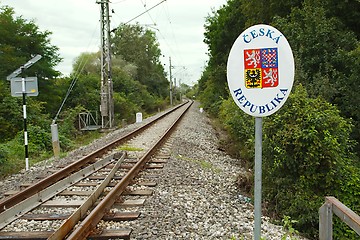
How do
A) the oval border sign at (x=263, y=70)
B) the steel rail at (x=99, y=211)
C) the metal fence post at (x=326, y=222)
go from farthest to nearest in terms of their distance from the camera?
1. the steel rail at (x=99, y=211)
2. the metal fence post at (x=326, y=222)
3. the oval border sign at (x=263, y=70)

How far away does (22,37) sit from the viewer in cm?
→ 2383

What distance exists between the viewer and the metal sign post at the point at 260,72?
2584 mm

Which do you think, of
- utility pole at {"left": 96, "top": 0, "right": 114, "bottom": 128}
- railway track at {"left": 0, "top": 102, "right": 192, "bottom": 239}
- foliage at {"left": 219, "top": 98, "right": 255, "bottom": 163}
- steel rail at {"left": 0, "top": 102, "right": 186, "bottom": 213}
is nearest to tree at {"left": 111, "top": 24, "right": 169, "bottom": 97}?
utility pole at {"left": 96, "top": 0, "right": 114, "bottom": 128}

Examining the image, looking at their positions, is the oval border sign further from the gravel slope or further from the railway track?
the railway track

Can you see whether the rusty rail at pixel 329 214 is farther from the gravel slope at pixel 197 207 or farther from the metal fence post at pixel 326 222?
the gravel slope at pixel 197 207

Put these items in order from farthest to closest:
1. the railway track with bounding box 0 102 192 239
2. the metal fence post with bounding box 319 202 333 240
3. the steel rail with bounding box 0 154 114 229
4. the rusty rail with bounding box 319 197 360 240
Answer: the steel rail with bounding box 0 154 114 229 → the railway track with bounding box 0 102 192 239 → the metal fence post with bounding box 319 202 333 240 → the rusty rail with bounding box 319 197 360 240

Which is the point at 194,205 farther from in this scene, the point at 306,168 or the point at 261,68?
the point at 261,68

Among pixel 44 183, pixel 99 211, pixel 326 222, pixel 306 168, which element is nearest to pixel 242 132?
pixel 306 168

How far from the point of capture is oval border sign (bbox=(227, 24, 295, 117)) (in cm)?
258

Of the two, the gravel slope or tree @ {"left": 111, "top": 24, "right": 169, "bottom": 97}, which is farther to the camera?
tree @ {"left": 111, "top": 24, "right": 169, "bottom": 97}

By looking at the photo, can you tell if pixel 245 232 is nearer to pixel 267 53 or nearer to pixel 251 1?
pixel 267 53

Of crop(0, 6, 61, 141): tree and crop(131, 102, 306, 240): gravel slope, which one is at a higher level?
crop(0, 6, 61, 141): tree

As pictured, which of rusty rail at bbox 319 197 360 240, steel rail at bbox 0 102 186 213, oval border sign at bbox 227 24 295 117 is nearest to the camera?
oval border sign at bbox 227 24 295 117

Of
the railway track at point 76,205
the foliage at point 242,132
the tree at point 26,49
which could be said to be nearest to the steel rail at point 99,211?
the railway track at point 76,205
